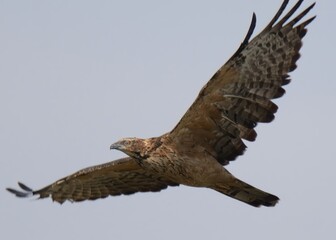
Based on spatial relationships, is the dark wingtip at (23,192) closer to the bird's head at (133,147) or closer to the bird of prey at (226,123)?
the bird of prey at (226,123)

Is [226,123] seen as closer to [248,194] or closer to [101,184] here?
[248,194]

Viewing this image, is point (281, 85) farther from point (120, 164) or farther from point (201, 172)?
point (120, 164)

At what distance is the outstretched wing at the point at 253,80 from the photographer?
13.2 meters

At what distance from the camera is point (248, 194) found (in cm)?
1444

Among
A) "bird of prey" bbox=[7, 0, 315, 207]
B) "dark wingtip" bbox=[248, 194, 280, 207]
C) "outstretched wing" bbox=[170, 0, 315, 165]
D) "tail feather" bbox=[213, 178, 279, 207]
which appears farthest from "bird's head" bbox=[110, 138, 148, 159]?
"dark wingtip" bbox=[248, 194, 280, 207]

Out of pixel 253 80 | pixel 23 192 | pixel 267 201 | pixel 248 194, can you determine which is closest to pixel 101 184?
pixel 23 192

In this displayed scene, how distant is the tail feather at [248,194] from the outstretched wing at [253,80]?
0.87 m

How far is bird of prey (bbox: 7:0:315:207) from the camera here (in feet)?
43.3

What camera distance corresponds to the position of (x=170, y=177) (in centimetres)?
1416

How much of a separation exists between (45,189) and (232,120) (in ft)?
12.0

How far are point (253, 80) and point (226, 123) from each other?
85 centimetres

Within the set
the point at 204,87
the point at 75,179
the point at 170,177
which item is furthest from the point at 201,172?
the point at 75,179

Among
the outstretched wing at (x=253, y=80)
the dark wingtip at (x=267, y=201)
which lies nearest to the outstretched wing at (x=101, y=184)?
the dark wingtip at (x=267, y=201)

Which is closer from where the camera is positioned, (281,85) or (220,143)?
(281,85)
